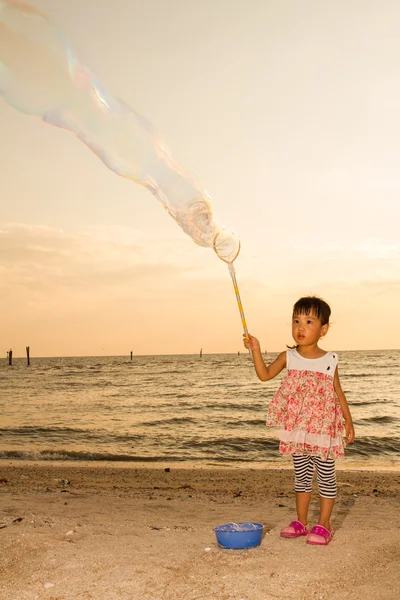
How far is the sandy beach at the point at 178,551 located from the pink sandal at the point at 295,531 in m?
0.07

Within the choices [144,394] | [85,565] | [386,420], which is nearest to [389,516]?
[85,565]

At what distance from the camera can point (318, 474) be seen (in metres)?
4.56

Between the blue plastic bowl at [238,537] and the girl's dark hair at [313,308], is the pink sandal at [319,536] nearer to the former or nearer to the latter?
the blue plastic bowl at [238,537]

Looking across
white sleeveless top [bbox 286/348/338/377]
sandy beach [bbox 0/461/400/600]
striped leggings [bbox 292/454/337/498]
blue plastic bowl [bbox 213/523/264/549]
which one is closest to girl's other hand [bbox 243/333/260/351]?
white sleeveless top [bbox 286/348/338/377]

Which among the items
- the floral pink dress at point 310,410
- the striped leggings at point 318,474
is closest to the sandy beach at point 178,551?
the striped leggings at point 318,474

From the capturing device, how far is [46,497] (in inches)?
271

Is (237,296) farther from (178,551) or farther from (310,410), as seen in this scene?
(178,551)

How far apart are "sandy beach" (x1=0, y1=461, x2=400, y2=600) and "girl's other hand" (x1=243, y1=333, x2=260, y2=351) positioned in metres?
1.43

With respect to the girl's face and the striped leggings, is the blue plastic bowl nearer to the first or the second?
the striped leggings

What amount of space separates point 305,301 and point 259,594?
2.14 metres

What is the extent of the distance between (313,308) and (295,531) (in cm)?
169

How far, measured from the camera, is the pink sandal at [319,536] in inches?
170

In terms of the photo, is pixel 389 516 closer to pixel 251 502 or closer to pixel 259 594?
pixel 251 502

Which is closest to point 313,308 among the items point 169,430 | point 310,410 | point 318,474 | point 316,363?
point 316,363
